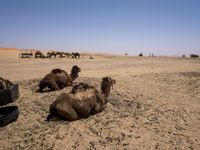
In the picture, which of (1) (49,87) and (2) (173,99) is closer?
(2) (173,99)

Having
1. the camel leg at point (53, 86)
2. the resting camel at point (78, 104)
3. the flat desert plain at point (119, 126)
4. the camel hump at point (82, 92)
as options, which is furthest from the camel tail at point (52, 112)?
the camel leg at point (53, 86)

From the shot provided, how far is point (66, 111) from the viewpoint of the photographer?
8516mm

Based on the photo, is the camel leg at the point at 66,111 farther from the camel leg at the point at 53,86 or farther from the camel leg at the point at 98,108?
the camel leg at the point at 53,86

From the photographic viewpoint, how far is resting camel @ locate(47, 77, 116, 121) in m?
8.61

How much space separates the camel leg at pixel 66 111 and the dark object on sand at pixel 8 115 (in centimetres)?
134

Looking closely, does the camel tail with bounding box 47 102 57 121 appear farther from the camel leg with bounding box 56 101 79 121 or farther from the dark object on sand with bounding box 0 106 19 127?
the dark object on sand with bounding box 0 106 19 127

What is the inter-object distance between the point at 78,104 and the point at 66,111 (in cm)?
45

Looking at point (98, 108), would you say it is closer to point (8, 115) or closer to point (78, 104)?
point (78, 104)

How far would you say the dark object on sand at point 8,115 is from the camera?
8.60 m

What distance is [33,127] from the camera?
8438mm

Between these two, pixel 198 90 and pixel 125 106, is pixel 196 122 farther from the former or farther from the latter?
pixel 198 90

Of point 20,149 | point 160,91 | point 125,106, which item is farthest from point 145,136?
point 160,91

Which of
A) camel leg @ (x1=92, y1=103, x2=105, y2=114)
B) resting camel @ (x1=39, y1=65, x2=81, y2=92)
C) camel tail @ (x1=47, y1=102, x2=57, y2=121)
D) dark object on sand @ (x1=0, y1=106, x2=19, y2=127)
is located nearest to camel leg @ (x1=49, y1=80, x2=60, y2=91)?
resting camel @ (x1=39, y1=65, x2=81, y2=92)

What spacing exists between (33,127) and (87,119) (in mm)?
1534
